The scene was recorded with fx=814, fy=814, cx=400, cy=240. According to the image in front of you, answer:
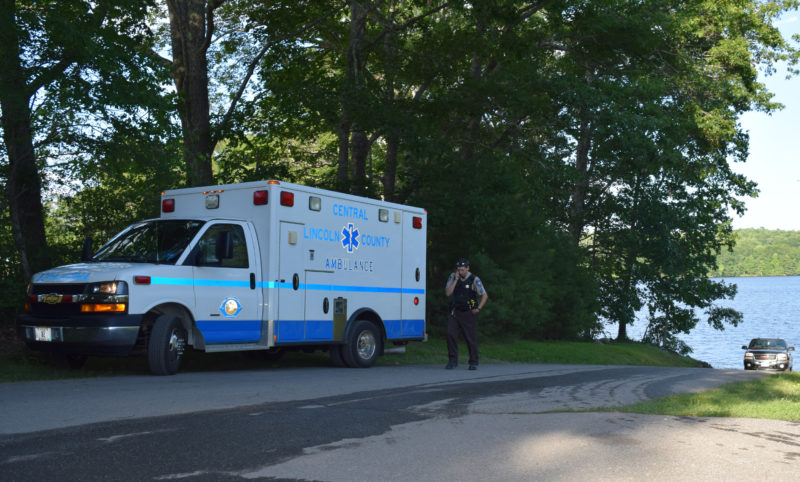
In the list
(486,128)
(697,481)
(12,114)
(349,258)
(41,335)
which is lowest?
(697,481)

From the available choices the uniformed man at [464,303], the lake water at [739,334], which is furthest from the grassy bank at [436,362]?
the lake water at [739,334]

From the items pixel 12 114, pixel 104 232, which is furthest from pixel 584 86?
pixel 12 114

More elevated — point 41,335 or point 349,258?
point 349,258

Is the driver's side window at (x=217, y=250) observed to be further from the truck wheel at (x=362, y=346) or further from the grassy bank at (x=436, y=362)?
the truck wheel at (x=362, y=346)

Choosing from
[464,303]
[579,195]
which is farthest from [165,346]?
[579,195]

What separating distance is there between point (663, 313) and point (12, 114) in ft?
117

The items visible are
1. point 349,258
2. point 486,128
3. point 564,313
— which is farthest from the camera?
point 564,313

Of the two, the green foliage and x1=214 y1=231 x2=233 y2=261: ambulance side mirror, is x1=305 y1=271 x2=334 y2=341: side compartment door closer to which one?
x1=214 y1=231 x2=233 y2=261: ambulance side mirror

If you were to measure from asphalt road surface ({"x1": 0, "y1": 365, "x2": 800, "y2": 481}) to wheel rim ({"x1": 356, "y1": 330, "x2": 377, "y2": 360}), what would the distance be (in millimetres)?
4189

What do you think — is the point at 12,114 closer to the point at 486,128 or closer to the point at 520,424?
the point at 520,424

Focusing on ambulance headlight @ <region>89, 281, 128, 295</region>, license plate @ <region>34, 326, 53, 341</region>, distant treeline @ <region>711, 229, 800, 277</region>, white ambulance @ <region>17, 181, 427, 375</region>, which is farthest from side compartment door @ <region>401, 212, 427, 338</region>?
distant treeline @ <region>711, 229, 800, 277</region>

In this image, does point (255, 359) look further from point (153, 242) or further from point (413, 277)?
point (153, 242)

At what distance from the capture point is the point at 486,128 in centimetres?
2789

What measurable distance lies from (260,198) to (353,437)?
20.7 feet
